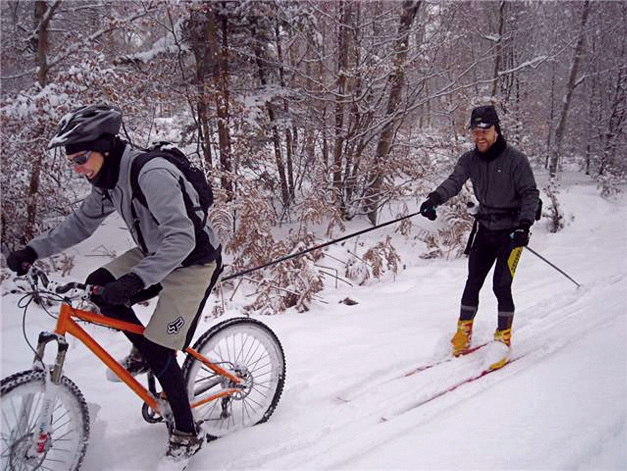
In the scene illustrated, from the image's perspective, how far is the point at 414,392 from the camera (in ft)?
11.3

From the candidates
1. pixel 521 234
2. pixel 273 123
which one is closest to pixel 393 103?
pixel 273 123

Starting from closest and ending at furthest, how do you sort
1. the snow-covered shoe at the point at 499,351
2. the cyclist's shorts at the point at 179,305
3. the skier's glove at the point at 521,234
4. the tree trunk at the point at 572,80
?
the cyclist's shorts at the point at 179,305, the skier's glove at the point at 521,234, the snow-covered shoe at the point at 499,351, the tree trunk at the point at 572,80

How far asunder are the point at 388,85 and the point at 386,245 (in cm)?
402

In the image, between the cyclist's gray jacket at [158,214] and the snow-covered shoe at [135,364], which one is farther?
the snow-covered shoe at [135,364]

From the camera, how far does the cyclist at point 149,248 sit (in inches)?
85.4

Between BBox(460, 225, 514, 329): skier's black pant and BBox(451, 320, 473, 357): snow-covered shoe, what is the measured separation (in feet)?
0.25

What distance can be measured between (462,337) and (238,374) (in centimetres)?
235

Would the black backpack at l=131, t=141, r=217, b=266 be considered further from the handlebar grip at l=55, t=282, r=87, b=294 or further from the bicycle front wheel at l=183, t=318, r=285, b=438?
the bicycle front wheel at l=183, t=318, r=285, b=438

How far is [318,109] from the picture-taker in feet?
30.8

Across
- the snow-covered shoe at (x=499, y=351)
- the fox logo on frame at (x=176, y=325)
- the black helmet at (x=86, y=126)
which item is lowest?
the snow-covered shoe at (x=499, y=351)

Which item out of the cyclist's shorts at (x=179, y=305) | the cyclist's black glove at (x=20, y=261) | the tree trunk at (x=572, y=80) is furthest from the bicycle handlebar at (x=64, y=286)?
the tree trunk at (x=572, y=80)

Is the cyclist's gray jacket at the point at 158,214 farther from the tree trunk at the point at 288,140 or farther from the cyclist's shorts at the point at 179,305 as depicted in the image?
the tree trunk at the point at 288,140

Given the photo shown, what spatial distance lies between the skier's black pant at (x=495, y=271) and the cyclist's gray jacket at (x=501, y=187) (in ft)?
0.42

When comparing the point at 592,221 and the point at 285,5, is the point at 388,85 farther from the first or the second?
the point at 592,221
